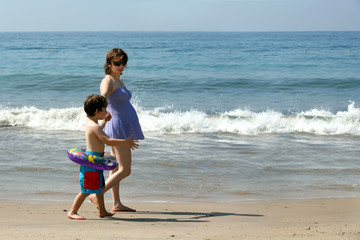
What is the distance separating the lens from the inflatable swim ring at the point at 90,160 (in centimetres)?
418

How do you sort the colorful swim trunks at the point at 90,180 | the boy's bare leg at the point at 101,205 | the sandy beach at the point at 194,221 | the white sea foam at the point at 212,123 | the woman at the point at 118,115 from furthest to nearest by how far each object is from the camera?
the white sea foam at the point at 212,123 < the woman at the point at 118,115 < the boy's bare leg at the point at 101,205 < the colorful swim trunks at the point at 90,180 < the sandy beach at the point at 194,221

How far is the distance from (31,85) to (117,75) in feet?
54.4

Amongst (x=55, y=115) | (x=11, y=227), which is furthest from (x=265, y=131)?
(x=11, y=227)

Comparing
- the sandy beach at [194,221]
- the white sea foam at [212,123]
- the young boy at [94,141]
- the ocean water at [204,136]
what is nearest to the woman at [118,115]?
the young boy at [94,141]

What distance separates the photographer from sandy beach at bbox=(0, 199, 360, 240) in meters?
3.74

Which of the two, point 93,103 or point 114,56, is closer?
point 93,103

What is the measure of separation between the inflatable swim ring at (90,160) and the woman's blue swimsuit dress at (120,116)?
351 millimetres

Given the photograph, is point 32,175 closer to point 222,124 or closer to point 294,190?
point 294,190

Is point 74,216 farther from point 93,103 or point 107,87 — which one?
point 107,87

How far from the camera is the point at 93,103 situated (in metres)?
4.20

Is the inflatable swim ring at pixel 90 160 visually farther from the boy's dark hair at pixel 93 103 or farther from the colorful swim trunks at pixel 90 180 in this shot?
the boy's dark hair at pixel 93 103

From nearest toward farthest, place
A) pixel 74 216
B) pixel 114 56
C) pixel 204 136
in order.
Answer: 1. pixel 74 216
2. pixel 114 56
3. pixel 204 136

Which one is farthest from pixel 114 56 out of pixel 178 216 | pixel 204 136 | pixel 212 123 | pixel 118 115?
pixel 212 123

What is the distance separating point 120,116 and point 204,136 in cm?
587
